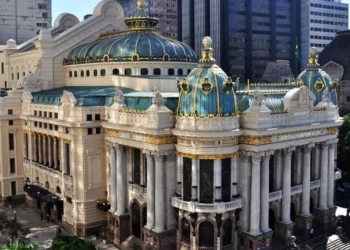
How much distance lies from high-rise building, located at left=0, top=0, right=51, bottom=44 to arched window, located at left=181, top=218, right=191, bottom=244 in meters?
106

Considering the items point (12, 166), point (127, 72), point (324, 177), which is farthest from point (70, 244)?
point (324, 177)

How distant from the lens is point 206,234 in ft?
196

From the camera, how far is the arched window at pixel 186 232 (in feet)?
199

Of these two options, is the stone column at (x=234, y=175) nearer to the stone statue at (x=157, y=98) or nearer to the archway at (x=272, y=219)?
the archway at (x=272, y=219)

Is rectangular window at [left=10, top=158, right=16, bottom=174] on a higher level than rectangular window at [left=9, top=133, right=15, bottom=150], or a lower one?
lower

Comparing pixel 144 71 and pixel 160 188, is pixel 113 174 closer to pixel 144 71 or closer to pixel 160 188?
pixel 160 188

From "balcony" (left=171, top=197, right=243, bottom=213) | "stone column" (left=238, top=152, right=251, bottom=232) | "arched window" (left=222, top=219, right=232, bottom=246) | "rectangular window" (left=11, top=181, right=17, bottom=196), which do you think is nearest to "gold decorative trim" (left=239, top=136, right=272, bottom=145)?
"stone column" (left=238, top=152, right=251, bottom=232)

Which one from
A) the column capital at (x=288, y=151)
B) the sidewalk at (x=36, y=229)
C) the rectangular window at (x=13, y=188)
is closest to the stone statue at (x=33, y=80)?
the rectangular window at (x=13, y=188)

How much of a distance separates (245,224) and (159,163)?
1358 cm

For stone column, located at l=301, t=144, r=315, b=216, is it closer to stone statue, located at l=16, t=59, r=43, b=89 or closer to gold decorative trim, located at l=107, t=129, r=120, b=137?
gold decorative trim, located at l=107, t=129, r=120, b=137

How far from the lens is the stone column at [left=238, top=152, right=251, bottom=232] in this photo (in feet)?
198

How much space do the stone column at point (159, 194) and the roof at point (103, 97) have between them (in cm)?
725

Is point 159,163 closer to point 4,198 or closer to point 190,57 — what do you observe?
point 190,57

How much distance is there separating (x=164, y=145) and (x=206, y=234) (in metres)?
12.4
